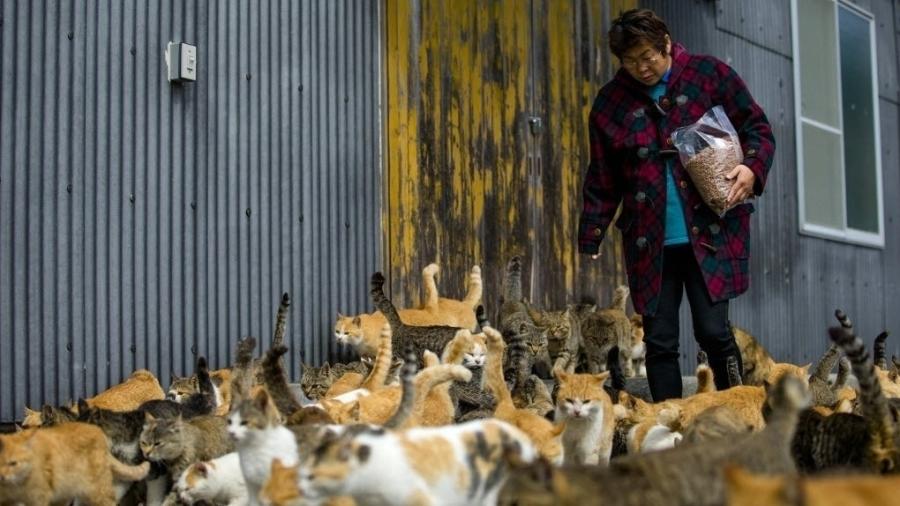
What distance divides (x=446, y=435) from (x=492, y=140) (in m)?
6.24

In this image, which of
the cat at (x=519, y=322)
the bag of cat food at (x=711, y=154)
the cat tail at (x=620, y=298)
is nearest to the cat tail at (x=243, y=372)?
the bag of cat food at (x=711, y=154)

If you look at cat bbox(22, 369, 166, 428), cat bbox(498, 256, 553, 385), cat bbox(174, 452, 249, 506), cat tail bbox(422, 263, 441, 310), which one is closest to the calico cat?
cat bbox(498, 256, 553, 385)

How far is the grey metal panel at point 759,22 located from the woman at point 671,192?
254 inches

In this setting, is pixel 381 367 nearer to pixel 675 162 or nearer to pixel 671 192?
pixel 671 192

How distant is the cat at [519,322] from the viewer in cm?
907

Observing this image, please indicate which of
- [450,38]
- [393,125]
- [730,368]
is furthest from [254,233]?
[730,368]

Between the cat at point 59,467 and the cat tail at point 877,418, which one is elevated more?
the cat tail at point 877,418

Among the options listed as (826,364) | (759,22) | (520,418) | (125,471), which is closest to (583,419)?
(520,418)

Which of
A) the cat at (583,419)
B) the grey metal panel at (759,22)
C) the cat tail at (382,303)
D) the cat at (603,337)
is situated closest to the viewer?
the cat at (583,419)

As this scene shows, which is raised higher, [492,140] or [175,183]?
[492,140]

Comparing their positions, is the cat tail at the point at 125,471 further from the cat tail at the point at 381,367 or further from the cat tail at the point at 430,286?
the cat tail at the point at 430,286

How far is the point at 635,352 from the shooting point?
420 inches

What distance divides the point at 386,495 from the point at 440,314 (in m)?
5.47

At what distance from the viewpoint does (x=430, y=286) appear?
925 centimetres
